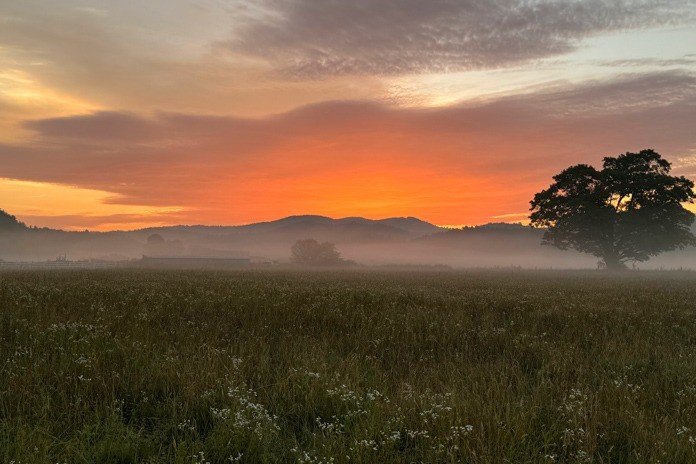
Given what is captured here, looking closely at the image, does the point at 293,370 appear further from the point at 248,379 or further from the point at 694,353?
the point at 694,353

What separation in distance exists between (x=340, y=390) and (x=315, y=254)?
11988cm

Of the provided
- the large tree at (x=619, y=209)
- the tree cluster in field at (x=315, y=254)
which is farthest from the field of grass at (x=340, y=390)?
the tree cluster in field at (x=315, y=254)

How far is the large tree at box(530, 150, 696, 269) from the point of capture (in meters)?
53.6

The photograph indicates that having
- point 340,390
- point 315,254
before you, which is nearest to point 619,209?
point 340,390

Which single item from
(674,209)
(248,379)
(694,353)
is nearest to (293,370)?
(248,379)

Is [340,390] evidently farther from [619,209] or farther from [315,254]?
[315,254]

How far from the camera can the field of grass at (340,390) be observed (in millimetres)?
4527

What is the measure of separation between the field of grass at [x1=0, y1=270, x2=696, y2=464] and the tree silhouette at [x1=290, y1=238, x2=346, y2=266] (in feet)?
370

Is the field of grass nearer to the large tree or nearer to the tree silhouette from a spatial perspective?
the large tree

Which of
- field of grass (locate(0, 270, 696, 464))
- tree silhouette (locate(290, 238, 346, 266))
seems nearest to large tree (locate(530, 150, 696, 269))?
field of grass (locate(0, 270, 696, 464))

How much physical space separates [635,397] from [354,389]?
12.6ft

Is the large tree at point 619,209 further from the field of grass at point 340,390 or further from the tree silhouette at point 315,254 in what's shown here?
the tree silhouette at point 315,254

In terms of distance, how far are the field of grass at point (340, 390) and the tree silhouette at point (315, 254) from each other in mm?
112753

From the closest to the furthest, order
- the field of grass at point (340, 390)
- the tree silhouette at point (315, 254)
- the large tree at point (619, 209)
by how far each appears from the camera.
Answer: the field of grass at point (340, 390)
the large tree at point (619, 209)
the tree silhouette at point (315, 254)
